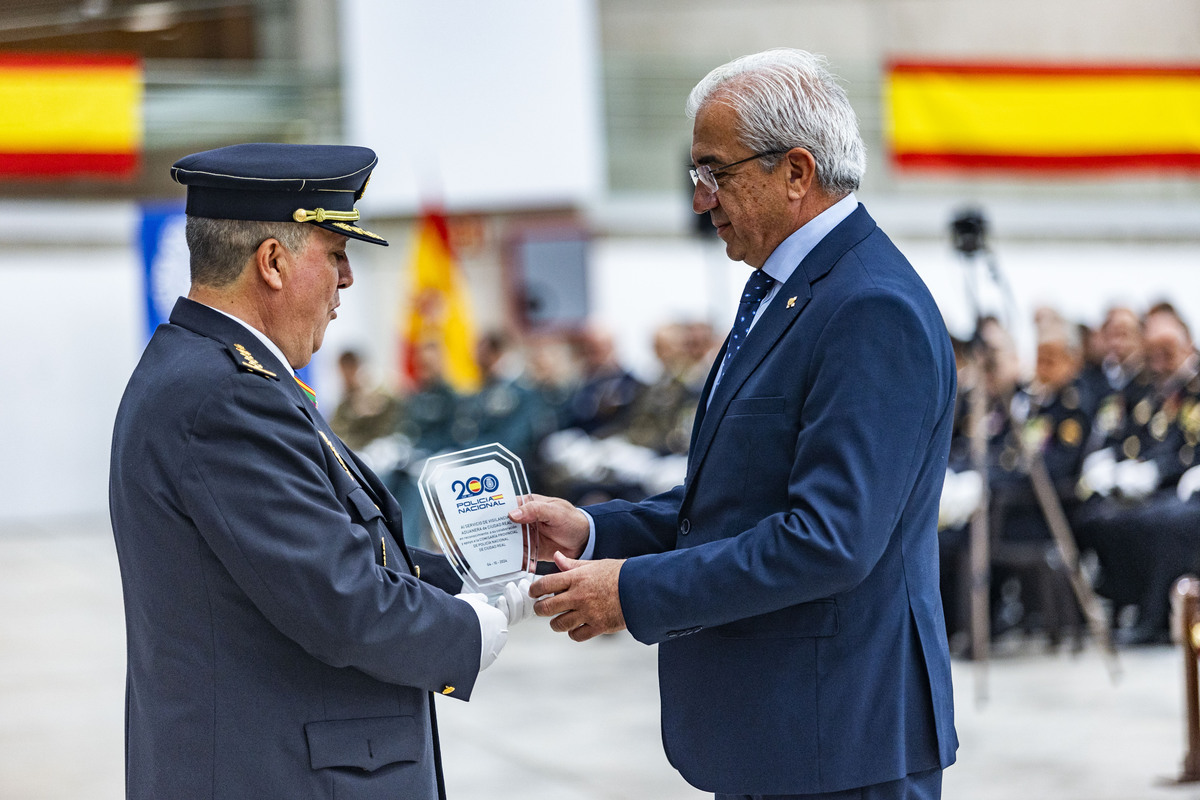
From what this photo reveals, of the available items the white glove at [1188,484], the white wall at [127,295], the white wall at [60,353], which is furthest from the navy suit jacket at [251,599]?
the white wall at [60,353]

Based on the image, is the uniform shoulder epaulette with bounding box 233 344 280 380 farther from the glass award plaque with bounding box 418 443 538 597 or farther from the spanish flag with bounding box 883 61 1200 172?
the spanish flag with bounding box 883 61 1200 172

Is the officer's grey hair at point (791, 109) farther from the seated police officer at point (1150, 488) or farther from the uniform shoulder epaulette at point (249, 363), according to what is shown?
the seated police officer at point (1150, 488)

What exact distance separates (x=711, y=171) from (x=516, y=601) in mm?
703

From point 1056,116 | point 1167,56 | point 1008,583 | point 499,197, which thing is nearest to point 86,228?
point 499,197

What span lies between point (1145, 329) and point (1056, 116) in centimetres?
305

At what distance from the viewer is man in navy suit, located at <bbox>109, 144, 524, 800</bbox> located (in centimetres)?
162

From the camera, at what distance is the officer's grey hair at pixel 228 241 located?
5.72 feet

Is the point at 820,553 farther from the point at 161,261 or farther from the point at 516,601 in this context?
the point at 161,261

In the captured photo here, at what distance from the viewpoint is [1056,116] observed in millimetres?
9305

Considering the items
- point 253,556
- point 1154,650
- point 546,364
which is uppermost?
point 253,556

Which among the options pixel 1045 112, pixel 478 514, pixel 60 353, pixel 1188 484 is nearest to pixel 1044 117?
pixel 1045 112

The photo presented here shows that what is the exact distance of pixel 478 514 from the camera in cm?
198

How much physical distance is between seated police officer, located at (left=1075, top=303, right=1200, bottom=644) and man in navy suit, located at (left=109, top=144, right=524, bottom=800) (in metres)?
5.19

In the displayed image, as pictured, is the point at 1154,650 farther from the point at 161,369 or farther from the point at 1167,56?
the point at 1167,56
